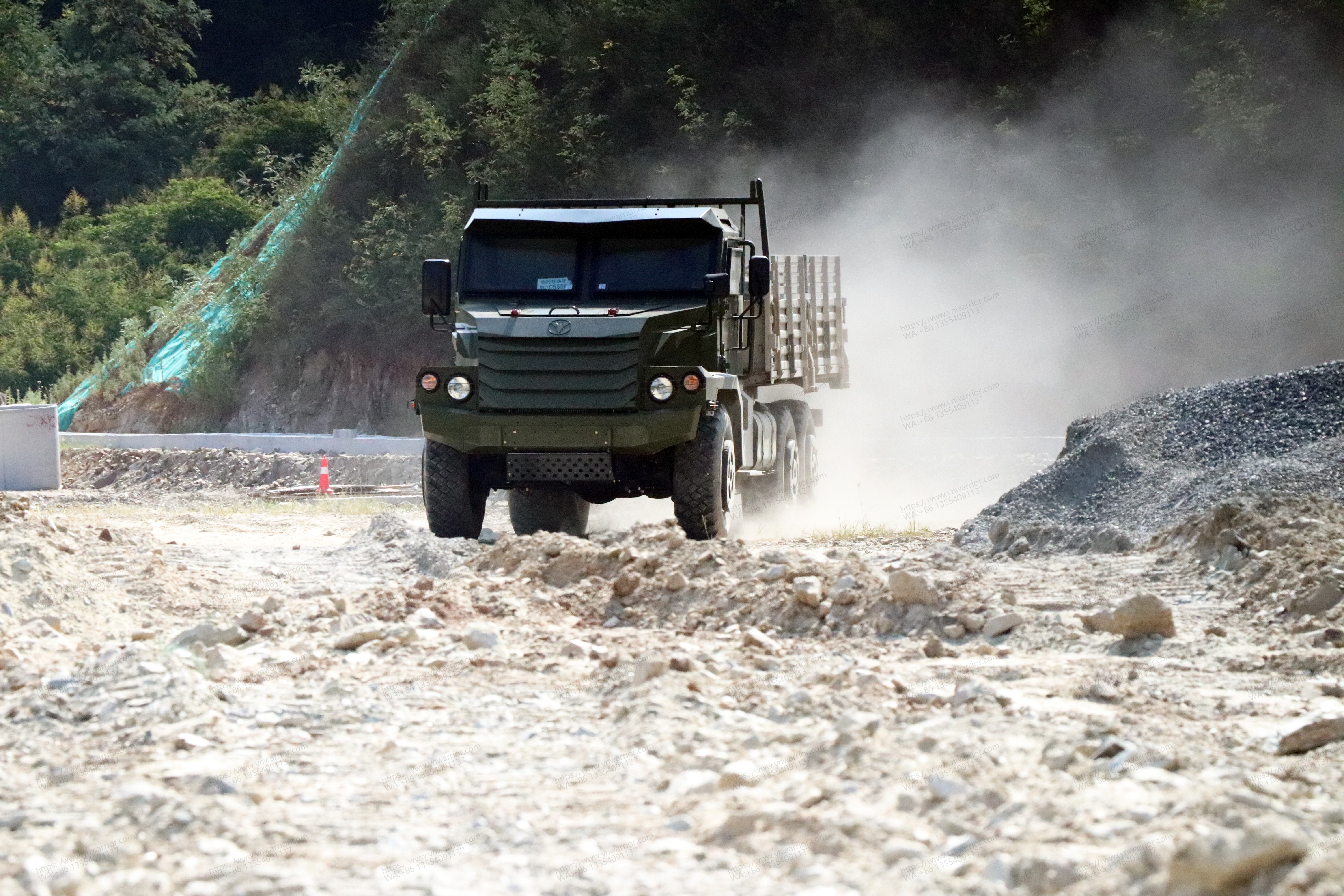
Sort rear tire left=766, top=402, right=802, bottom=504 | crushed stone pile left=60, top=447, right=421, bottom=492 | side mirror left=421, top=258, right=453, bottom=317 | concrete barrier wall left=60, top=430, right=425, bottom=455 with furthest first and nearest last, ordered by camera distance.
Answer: concrete barrier wall left=60, top=430, right=425, bottom=455
crushed stone pile left=60, top=447, right=421, bottom=492
rear tire left=766, top=402, right=802, bottom=504
side mirror left=421, top=258, right=453, bottom=317

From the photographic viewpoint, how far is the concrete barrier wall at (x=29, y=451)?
76.5 feet

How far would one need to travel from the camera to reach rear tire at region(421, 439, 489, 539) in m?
12.4

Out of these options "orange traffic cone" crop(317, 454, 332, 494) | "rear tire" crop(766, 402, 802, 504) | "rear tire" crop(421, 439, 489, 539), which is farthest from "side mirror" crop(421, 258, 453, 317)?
"orange traffic cone" crop(317, 454, 332, 494)

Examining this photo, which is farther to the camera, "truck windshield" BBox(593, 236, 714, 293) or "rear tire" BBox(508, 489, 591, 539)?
"rear tire" BBox(508, 489, 591, 539)

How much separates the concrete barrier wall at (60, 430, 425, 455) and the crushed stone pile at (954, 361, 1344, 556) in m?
11.4

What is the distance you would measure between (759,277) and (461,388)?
7.95 ft

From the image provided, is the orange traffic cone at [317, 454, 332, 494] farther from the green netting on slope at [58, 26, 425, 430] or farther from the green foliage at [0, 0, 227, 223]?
the green foliage at [0, 0, 227, 223]

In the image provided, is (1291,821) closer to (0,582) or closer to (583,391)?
(0,582)

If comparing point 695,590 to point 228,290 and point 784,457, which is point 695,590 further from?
point 228,290

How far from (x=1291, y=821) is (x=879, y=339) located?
2283cm

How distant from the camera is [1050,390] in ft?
90.3

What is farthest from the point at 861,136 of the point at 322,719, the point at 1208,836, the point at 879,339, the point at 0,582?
the point at 1208,836

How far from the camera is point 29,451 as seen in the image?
2373 centimetres

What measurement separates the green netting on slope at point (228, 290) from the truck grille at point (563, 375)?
2350cm
